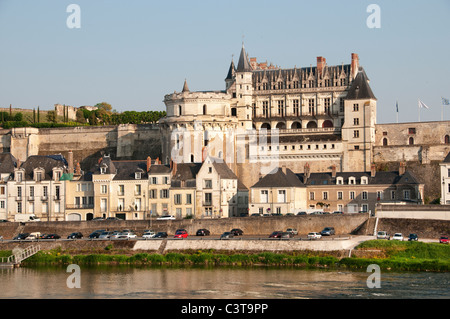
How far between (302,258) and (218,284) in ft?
26.1

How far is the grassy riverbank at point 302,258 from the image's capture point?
1799 inches

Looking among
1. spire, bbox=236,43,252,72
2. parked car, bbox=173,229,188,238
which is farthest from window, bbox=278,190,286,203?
spire, bbox=236,43,252,72

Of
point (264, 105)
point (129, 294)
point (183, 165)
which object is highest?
point (264, 105)

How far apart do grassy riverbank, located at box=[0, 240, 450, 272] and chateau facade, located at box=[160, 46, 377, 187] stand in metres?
24.2

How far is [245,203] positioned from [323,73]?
21120mm

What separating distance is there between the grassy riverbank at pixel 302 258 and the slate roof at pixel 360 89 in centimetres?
2828

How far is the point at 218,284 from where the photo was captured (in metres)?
40.6

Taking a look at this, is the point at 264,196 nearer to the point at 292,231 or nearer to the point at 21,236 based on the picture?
the point at 292,231

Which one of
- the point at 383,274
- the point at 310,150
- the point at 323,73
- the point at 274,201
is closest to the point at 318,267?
the point at 383,274

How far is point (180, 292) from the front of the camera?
1516 inches

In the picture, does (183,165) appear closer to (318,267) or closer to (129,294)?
(318,267)

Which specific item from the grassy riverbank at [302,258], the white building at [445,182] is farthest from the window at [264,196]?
the grassy riverbank at [302,258]

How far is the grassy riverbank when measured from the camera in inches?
1799

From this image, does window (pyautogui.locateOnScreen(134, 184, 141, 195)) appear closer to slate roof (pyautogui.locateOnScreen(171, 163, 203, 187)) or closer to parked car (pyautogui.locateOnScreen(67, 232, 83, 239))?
slate roof (pyautogui.locateOnScreen(171, 163, 203, 187))
